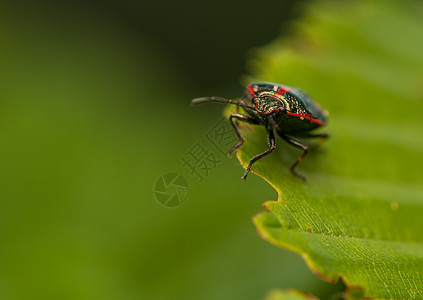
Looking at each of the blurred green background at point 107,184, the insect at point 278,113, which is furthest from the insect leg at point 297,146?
the blurred green background at point 107,184

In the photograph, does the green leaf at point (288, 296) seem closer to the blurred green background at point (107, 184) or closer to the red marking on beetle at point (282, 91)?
the blurred green background at point (107, 184)

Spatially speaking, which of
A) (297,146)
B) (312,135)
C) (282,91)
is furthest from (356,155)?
(282,91)

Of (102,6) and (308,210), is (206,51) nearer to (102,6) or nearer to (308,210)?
(102,6)

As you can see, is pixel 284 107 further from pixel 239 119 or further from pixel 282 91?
pixel 239 119

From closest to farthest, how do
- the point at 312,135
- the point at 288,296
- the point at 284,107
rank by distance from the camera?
the point at 288,296, the point at 284,107, the point at 312,135

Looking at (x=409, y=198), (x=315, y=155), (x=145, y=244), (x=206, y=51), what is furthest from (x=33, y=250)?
(x=206, y=51)

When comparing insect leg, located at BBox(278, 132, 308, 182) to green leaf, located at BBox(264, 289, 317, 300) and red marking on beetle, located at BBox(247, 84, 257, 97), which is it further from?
green leaf, located at BBox(264, 289, 317, 300)
